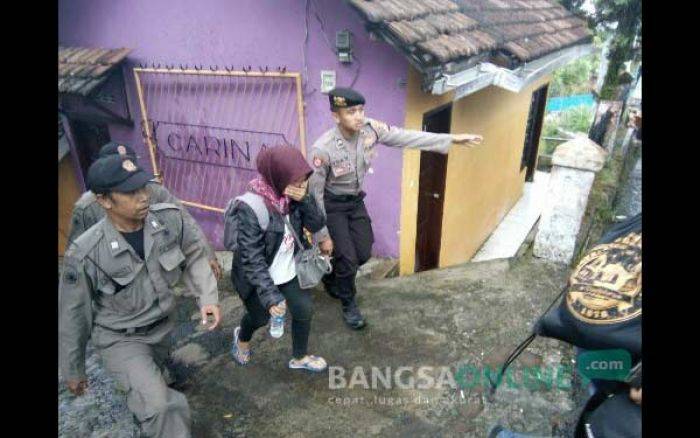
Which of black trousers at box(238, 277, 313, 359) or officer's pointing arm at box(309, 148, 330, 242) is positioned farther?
officer's pointing arm at box(309, 148, 330, 242)

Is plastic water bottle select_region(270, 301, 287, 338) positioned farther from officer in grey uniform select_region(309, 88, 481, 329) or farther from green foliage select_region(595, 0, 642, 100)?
green foliage select_region(595, 0, 642, 100)

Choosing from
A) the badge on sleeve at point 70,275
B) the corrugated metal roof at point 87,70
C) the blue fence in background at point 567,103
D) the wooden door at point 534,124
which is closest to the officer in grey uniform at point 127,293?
the badge on sleeve at point 70,275

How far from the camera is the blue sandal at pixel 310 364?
11.0ft

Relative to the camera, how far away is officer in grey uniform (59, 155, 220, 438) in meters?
2.31

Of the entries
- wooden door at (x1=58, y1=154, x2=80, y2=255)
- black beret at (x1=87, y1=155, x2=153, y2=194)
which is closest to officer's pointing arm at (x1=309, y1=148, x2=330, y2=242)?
black beret at (x1=87, y1=155, x2=153, y2=194)

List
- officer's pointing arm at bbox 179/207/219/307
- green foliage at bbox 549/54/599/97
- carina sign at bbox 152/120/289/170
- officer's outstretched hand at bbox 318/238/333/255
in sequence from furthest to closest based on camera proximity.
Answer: green foliage at bbox 549/54/599/97 → carina sign at bbox 152/120/289/170 → officer's outstretched hand at bbox 318/238/333/255 → officer's pointing arm at bbox 179/207/219/307

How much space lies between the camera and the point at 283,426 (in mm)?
2947

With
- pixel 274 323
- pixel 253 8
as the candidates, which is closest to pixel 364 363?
pixel 274 323

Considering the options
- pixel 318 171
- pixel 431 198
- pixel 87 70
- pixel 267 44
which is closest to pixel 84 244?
pixel 318 171

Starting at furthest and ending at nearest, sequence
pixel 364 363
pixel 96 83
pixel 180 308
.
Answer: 1. pixel 96 83
2. pixel 180 308
3. pixel 364 363

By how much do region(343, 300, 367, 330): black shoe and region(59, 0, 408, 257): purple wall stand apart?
136 cm

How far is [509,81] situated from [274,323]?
3.69 m

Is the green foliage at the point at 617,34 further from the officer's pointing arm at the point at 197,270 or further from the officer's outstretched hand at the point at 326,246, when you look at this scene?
the officer's pointing arm at the point at 197,270
